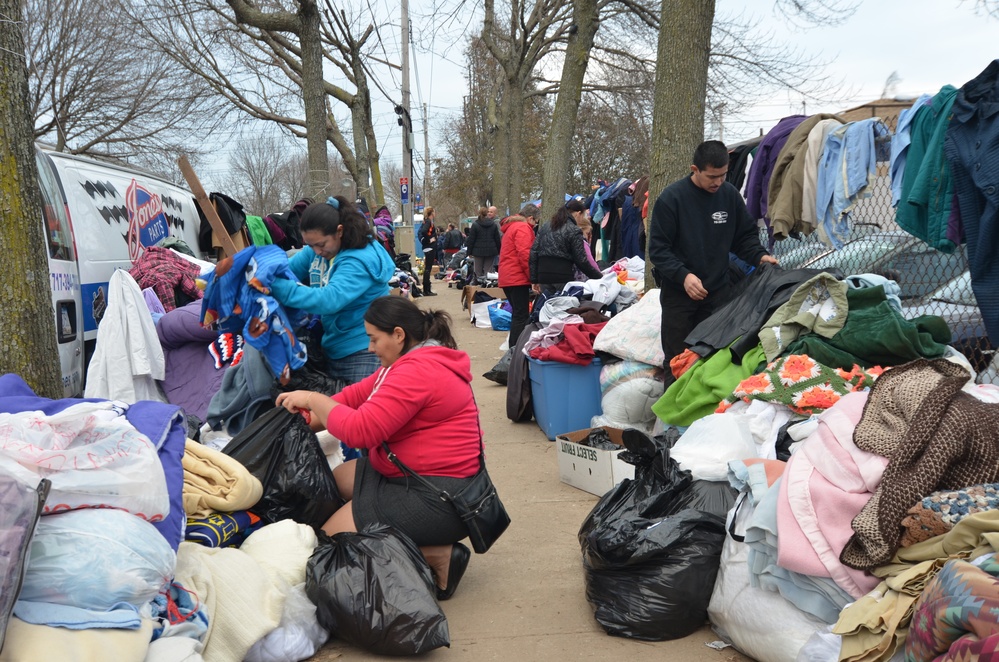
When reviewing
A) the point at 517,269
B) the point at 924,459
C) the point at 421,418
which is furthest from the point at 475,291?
the point at 924,459

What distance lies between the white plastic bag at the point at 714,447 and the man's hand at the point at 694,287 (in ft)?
4.33

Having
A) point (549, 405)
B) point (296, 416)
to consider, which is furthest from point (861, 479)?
point (549, 405)

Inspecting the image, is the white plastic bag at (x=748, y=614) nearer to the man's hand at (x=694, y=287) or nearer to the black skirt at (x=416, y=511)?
the black skirt at (x=416, y=511)

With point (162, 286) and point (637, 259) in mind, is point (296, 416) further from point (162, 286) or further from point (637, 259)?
point (637, 259)

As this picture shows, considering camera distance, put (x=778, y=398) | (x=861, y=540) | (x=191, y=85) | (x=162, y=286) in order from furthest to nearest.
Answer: (x=191, y=85) < (x=162, y=286) < (x=778, y=398) < (x=861, y=540)

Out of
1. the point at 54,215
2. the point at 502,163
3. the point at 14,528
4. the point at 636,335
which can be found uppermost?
the point at 502,163

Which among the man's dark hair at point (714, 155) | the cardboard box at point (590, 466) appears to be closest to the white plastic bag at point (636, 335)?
the cardboard box at point (590, 466)

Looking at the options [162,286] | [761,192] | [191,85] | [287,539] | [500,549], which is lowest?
[500,549]

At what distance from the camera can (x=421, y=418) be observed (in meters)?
3.72

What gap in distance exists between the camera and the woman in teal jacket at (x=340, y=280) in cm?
460

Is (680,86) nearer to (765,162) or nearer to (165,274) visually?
(765,162)

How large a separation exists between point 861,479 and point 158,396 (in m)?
3.88

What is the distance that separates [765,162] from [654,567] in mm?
4077

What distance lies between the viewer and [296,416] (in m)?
3.94
